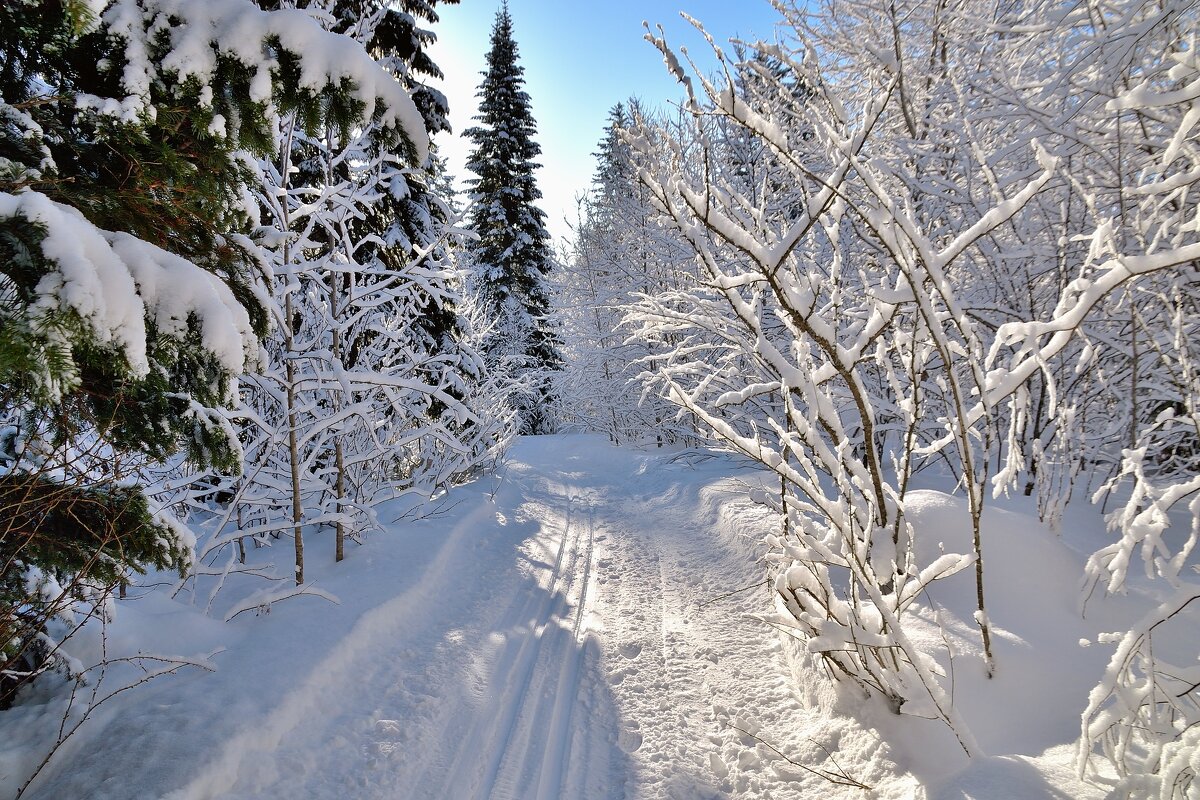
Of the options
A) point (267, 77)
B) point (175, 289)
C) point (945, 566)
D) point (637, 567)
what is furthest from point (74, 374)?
point (637, 567)

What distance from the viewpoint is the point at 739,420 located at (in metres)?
10.2

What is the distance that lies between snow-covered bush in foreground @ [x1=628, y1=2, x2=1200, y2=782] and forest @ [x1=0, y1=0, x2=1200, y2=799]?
28 mm

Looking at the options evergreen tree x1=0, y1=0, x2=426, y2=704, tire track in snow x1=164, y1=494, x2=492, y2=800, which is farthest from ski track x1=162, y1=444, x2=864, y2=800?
evergreen tree x1=0, y1=0, x2=426, y2=704

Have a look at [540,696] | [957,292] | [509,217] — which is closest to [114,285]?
[540,696]

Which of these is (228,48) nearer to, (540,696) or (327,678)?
(327,678)

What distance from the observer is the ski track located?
270 centimetres

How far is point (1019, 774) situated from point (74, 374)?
3.34 meters

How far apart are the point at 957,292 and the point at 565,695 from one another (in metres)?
4.78

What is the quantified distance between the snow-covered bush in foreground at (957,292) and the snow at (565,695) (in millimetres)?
221

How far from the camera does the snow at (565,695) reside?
234cm

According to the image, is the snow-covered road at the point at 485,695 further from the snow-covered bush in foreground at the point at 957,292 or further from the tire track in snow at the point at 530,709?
the snow-covered bush in foreground at the point at 957,292

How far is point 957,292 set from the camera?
4645 millimetres

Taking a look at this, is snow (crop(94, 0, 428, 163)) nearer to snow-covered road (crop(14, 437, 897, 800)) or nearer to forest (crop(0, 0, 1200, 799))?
forest (crop(0, 0, 1200, 799))

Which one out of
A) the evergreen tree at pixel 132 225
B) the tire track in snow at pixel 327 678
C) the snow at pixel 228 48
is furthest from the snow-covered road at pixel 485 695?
the snow at pixel 228 48
